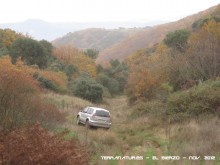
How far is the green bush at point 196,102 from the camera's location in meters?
21.6

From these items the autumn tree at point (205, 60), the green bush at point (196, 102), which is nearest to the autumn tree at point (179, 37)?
the autumn tree at point (205, 60)

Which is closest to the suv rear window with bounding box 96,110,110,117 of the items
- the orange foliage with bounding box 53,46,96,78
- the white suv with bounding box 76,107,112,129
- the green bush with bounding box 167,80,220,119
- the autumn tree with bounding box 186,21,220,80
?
the white suv with bounding box 76,107,112,129

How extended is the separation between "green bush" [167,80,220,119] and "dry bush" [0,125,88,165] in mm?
13848

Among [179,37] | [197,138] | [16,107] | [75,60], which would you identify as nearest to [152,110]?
[197,138]

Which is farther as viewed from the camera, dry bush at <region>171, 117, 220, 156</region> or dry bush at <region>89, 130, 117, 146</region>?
dry bush at <region>89, 130, 117, 146</region>

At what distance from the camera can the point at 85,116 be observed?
2331 cm

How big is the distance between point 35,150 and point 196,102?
51.5 feet

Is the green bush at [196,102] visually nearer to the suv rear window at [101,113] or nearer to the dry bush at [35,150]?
the suv rear window at [101,113]

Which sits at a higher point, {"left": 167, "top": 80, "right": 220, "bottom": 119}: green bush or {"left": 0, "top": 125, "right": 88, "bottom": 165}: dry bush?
{"left": 0, "top": 125, "right": 88, "bottom": 165}: dry bush

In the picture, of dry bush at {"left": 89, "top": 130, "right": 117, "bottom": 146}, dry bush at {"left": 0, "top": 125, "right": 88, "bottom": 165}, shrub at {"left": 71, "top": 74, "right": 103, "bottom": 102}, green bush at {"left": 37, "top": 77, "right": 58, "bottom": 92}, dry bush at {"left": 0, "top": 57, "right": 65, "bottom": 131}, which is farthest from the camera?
shrub at {"left": 71, "top": 74, "right": 103, "bottom": 102}

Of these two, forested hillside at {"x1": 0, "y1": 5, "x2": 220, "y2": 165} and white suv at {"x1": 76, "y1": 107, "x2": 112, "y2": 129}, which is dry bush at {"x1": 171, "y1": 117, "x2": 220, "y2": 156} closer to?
forested hillside at {"x1": 0, "y1": 5, "x2": 220, "y2": 165}

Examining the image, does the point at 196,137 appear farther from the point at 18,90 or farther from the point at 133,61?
the point at 133,61

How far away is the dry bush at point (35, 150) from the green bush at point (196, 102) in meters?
13.8

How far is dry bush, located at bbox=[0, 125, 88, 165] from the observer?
8.12 m
